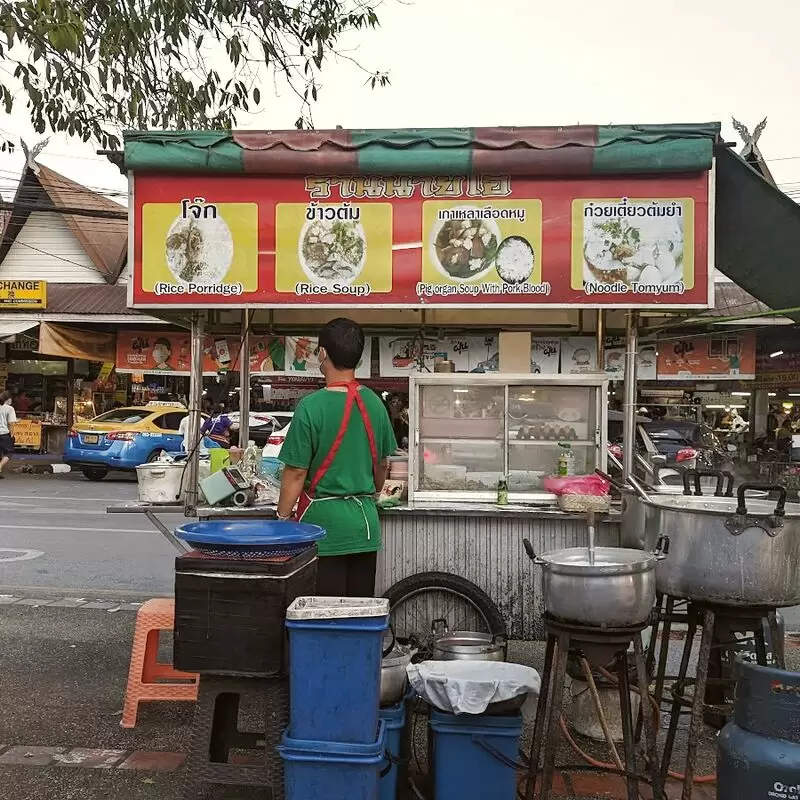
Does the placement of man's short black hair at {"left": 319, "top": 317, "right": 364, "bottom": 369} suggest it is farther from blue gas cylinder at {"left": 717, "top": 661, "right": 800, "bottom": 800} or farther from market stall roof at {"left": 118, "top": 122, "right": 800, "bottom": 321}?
blue gas cylinder at {"left": 717, "top": 661, "right": 800, "bottom": 800}

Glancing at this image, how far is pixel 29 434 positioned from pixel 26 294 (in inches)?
169

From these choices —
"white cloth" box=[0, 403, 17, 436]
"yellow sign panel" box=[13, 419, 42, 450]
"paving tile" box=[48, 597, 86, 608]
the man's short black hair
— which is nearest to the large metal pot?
the man's short black hair

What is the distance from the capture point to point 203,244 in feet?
16.2

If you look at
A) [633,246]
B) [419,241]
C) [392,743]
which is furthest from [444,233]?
[392,743]

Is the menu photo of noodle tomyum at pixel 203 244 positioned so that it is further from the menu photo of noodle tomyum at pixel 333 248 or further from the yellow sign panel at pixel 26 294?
the yellow sign panel at pixel 26 294

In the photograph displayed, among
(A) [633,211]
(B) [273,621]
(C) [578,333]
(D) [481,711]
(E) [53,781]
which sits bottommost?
(E) [53,781]

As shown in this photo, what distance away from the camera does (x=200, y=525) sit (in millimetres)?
3408

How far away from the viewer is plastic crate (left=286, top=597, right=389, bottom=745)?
119 inches

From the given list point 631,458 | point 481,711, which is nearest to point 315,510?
point 481,711

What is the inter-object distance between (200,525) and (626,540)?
8.00 ft

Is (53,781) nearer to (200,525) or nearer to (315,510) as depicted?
(200,525)

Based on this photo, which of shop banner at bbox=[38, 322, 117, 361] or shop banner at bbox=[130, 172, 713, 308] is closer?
shop banner at bbox=[130, 172, 713, 308]

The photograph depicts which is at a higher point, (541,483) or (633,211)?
(633,211)

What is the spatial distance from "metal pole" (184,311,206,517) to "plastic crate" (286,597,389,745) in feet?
7.52
